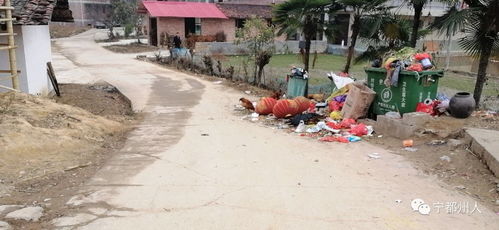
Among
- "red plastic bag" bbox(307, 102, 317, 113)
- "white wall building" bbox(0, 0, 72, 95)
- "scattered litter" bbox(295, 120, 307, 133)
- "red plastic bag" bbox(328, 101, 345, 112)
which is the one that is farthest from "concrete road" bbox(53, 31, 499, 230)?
"white wall building" bbox(0, 0, 72, 95)

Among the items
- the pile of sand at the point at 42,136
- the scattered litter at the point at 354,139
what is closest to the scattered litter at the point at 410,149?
the scattered litter at the point at 354,139

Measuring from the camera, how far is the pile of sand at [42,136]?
5.67 m

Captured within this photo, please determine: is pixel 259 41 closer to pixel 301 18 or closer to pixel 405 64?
pixel 301 18

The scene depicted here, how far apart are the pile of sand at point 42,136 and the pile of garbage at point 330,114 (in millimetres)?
3344

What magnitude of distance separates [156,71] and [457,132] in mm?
14519

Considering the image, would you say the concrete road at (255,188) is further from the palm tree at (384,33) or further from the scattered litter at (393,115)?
the palm tree at (384,33)

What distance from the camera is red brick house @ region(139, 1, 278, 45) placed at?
107 ft

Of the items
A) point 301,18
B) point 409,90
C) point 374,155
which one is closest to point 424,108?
point 409,90

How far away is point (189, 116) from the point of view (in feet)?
33.3

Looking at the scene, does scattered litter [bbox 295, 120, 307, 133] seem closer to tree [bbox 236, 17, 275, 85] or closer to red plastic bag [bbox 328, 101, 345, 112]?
red plastic bag [bbox 328, 101, 345, 112]

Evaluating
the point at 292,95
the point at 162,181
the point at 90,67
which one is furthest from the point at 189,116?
the point at 90,67

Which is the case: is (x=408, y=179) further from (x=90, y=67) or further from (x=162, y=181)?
(x=90, y=67)

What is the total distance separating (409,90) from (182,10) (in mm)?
27788

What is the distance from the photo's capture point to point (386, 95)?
8.33 metres
